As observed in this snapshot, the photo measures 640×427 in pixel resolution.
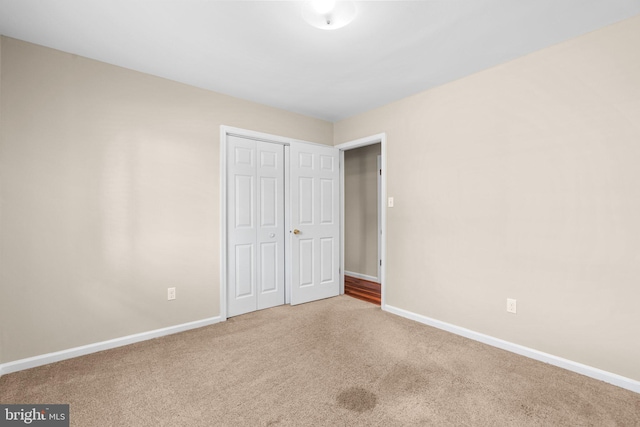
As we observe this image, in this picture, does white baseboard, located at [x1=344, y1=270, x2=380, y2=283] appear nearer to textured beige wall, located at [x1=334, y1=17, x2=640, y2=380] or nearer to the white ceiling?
textured beige wall, located at [x1=334, y1=17, x2=640, y2=380]

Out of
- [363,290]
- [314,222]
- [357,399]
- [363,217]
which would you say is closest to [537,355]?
[357,399]

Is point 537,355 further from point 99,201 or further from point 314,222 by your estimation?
point 99,201

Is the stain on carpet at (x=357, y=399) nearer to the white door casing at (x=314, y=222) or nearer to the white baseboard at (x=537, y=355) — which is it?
the white baseboard at (x=537, y=355)

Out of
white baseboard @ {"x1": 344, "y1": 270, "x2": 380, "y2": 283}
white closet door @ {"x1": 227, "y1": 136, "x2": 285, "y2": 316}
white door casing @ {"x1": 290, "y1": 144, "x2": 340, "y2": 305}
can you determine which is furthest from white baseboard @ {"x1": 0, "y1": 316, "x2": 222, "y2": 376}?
white baseboard @ {"x1": 344, "y1": 270, "x2": 380, "y2": 283}

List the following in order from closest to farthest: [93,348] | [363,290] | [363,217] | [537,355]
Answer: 1. [537,355]
2. [93,348]
3. [363,290]
4. [363,217]

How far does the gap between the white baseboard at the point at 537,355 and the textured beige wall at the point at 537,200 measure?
0.05 m

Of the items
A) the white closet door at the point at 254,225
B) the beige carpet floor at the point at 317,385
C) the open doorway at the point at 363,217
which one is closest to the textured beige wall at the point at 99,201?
the white closet door at the point at 254,225

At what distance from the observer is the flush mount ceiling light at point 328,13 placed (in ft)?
5.87

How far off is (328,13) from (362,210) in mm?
3724

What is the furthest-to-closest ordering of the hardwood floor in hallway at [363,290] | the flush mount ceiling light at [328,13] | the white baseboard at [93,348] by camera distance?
the hardwood floor in hallway at [363,290] < the white baseboard at [93,348] < the flush mount ceiling light at [328,13]

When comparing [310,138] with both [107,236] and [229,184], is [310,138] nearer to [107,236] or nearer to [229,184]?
[229,184]

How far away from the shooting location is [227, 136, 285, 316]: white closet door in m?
3.34

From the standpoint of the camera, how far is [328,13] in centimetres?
185

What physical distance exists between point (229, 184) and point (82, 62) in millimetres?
1614
